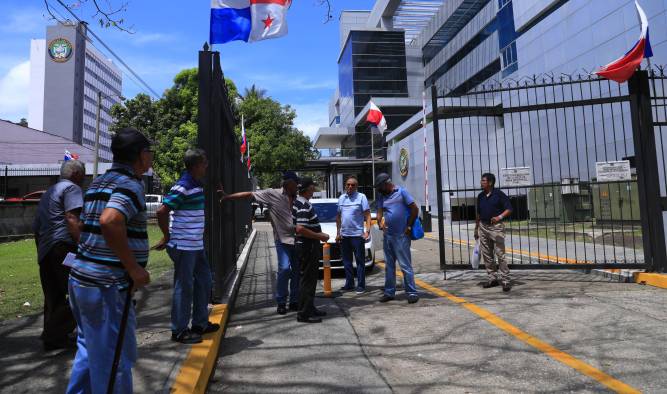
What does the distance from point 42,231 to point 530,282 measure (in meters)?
7.13

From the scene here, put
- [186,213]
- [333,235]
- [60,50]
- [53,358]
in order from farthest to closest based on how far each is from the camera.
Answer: [60,50]
[333,235]
[186,213]
[53,358]

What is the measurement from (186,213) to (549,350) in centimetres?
357

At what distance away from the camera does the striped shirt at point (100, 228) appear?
2346 millimetres

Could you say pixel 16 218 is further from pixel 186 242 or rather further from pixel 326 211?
pixel 186 242

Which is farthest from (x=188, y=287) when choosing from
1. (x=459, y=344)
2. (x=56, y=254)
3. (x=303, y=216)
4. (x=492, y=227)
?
(x=492, y=227)

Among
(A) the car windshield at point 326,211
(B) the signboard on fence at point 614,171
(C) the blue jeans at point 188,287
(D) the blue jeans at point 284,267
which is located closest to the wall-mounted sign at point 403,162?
(A) the car windshield at point 326,211

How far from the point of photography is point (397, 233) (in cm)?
646

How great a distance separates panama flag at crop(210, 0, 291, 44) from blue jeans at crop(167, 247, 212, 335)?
320cm

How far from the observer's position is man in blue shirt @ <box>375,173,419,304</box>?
6.39 meters

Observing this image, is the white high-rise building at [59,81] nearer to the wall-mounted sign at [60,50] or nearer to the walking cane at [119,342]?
the wall-mounted sign at [60,50]

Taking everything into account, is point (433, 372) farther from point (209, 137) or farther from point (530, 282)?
point (530, 282)

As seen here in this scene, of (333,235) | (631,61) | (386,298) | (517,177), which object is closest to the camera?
(386,298)

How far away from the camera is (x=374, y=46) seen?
153 ft

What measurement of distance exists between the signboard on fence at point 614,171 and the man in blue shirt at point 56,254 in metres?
7.53
